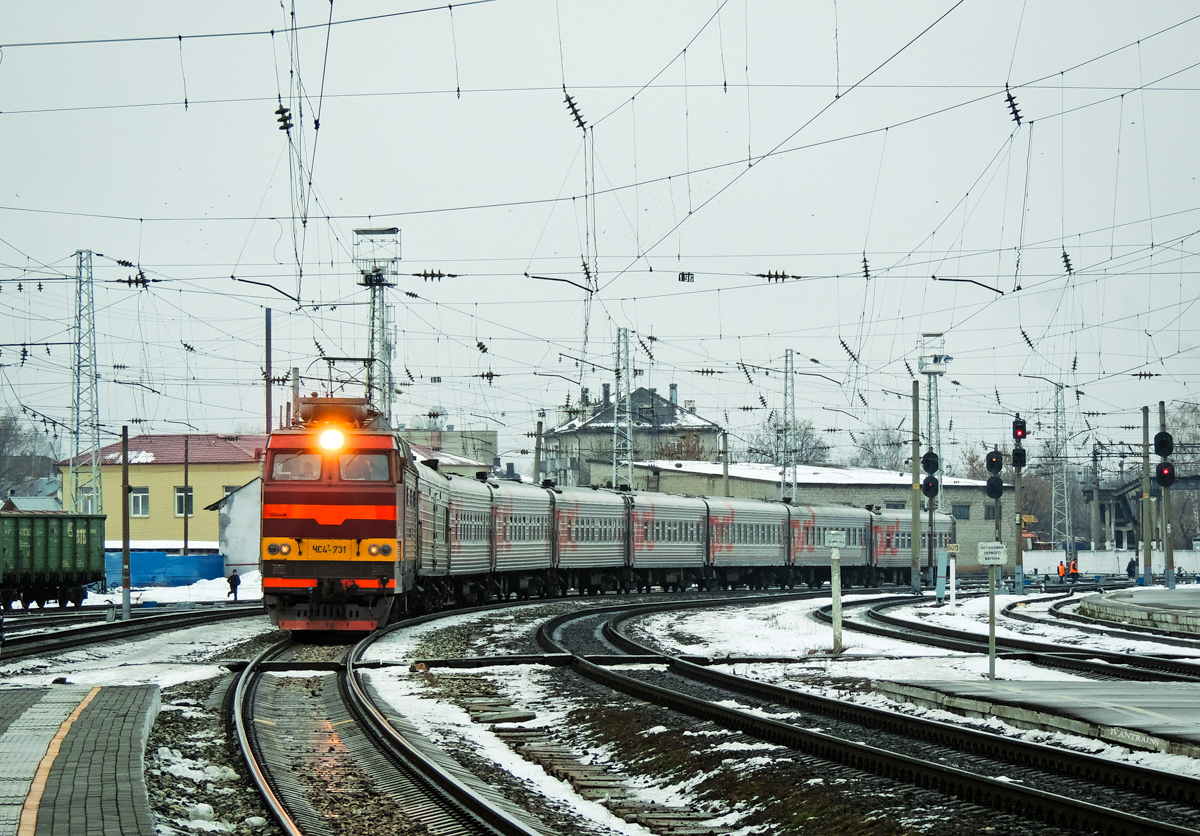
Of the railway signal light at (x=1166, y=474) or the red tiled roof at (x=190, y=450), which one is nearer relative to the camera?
the railway signal light at (x=1166, y=474)

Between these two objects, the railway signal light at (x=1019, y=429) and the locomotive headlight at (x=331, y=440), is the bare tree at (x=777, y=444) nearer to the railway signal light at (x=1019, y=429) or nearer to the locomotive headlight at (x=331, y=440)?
the railway signal light at (x=1019, y=429)

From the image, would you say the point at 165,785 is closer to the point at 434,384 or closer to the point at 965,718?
the point at 965,718

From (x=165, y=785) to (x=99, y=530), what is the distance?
34204mm

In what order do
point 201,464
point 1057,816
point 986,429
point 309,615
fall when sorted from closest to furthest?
point 1057,816, point 309,615, point 201,464, point 986,429

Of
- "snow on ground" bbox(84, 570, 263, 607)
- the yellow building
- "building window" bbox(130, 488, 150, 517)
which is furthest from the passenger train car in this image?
"building window" bbox(130, 488, 150, 517)

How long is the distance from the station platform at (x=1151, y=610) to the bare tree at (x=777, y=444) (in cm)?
3950

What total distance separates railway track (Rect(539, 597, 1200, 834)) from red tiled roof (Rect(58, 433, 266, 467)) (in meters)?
59.5

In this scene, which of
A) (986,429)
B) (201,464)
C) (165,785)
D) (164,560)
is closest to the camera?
(165,785)

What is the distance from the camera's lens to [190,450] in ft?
237

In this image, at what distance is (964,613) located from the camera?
31531mm

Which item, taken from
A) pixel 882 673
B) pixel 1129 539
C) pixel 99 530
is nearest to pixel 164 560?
pixel 99 530

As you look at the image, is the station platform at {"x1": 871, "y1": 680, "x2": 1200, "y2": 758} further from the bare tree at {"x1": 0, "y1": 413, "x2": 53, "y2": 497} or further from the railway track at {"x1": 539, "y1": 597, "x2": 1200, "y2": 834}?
the bare tree at {"x1": 0, "y1": 413, "x2": 53, "y2": 497}

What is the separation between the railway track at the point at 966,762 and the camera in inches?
305

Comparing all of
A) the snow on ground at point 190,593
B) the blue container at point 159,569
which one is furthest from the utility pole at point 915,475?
the blue container at point 159,569
